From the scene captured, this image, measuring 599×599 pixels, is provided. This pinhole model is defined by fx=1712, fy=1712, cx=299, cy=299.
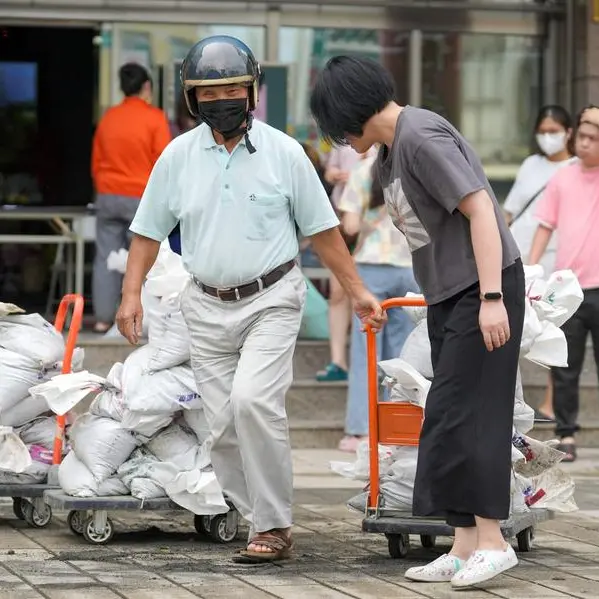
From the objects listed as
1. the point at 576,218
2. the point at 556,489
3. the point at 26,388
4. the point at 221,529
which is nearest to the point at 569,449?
the point at 576,218

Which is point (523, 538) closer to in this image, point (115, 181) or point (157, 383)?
point (157, 383)

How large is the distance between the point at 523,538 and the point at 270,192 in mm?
1713

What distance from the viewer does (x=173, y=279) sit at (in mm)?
7383

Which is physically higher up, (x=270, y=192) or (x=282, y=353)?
(x=270, y=192)

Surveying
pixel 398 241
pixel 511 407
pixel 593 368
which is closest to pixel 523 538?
pixel 511 407

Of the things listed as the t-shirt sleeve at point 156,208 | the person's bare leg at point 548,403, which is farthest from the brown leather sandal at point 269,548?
the person's bare leg at point 548,403

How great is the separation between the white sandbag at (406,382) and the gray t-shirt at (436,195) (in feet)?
2.11

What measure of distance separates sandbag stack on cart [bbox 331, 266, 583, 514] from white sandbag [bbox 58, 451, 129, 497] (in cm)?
91

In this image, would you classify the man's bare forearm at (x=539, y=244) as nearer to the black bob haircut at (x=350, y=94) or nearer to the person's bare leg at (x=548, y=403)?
the person's bare leg at (x=548, y=403)

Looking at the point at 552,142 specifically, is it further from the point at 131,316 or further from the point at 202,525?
the point at 131,316

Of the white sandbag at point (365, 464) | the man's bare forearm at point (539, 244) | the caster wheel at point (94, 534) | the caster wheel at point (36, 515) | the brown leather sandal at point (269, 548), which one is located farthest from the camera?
the man's bare forearm at point (539, 244)

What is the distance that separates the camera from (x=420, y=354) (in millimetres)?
6879

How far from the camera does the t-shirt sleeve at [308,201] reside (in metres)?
6.57

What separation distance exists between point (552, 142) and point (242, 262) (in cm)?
511
